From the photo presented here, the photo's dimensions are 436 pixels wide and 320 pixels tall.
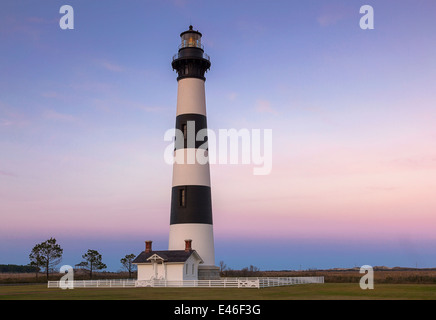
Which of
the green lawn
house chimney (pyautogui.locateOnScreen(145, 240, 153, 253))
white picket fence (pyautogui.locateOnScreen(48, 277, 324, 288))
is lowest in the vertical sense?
white picket fence (pyautogui.locateOnScreen(48, 277, 324, 288))

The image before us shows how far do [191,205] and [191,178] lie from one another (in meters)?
2.50

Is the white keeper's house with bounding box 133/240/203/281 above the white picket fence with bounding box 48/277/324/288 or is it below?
above

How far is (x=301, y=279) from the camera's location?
47281 mm

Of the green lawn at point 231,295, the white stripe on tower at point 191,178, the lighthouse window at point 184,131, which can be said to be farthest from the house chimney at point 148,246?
the green lawn at point 231,295

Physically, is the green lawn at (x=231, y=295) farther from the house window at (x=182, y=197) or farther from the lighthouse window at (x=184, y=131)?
the lighthouse window at (x=184, y=131)

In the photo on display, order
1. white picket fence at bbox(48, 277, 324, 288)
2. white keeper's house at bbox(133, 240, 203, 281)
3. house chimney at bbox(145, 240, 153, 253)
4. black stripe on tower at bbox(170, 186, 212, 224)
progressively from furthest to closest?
house chimney at bbox(145, 240, 153, 253) < black stripe on tower at bbox(170, 186, 212, 224) < white keeper's house at bbox(133, 240, 203, 281) < white picket fence at bbox(48, 277, 324, 288)

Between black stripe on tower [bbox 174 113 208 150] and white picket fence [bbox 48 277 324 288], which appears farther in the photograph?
black stripe on tower [bbox 174 113 208 150]

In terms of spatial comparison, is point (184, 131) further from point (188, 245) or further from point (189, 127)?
point (188, 245)

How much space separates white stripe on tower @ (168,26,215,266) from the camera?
1737 inches

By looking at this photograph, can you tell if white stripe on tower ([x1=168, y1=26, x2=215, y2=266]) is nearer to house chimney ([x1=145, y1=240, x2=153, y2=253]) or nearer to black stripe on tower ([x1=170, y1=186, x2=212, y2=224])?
black stripe on tower ([x1=170, y1=186, x2=212, y2=224])

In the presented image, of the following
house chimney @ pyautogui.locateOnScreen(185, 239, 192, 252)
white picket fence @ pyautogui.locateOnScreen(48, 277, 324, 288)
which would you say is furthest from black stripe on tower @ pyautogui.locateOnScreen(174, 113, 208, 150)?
white picket fence @ pyautogui.locateOnScreen(48, 277, 324, 288)

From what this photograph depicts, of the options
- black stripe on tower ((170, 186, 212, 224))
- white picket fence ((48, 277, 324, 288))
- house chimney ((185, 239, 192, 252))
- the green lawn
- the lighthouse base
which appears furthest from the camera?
the lighthouse base
